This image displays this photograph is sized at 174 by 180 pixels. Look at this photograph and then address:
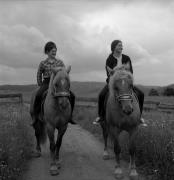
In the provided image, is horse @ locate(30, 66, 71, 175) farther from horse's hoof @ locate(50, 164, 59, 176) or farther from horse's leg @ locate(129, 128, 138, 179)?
horse's leg @ locate(129, 128, 138, 179)

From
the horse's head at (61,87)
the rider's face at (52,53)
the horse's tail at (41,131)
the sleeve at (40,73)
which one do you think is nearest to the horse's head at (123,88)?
the horse's head at (61,87)

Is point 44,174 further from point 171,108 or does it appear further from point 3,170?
point 171,108

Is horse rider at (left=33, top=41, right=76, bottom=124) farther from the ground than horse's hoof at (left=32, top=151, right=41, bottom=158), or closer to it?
farther from the ground

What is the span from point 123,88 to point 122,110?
0.61 meters

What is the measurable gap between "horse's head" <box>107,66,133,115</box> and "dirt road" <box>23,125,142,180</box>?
1.63 m

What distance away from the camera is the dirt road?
27.1 ft

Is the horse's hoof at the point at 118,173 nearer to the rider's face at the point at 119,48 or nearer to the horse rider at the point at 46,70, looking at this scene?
the horse rider at the point at 46,70

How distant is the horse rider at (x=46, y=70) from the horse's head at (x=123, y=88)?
79.0 inches

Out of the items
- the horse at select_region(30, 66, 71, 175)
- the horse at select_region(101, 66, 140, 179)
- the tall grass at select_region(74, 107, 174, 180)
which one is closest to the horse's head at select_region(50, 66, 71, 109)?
the horse at select_region(30, 66, 71, 175)

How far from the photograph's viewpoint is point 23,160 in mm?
9062

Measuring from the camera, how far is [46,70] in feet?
32.7

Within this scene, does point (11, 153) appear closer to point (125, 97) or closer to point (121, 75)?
point (125, 97)

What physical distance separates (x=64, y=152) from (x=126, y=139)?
190 centimetres

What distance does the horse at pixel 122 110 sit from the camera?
7.80 meters
